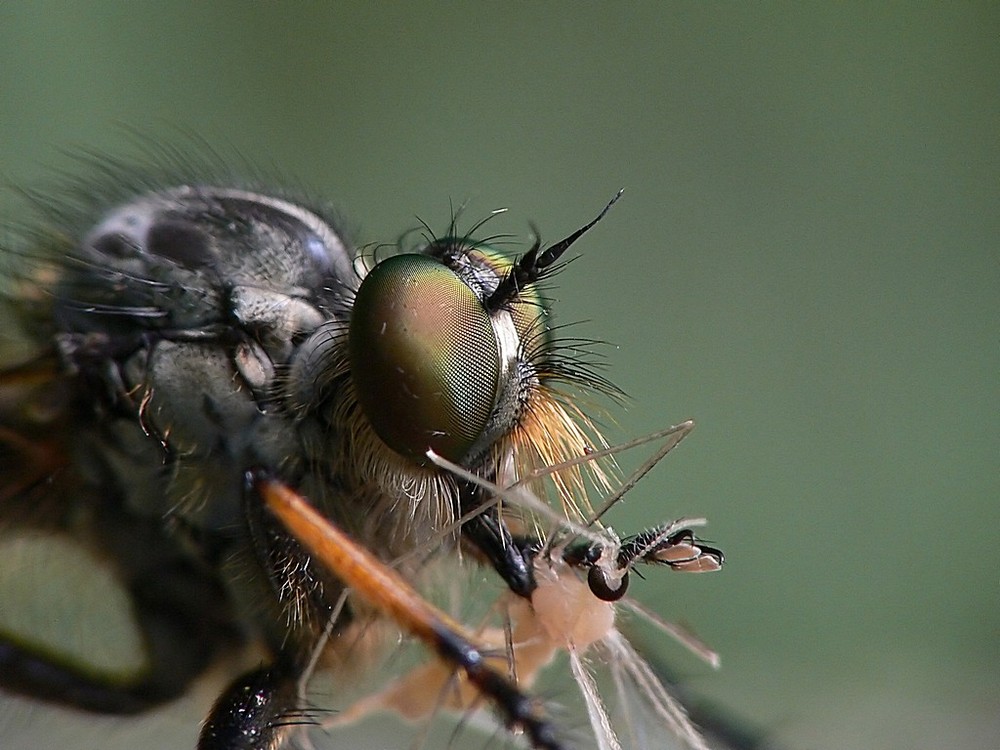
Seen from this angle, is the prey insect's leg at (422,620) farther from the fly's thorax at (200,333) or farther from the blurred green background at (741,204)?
the blurred green background at (741,204)

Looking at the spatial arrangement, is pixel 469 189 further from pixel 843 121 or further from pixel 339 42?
pixel 843 121

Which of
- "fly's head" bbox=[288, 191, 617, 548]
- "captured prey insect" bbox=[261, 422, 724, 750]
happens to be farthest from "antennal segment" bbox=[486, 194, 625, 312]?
"captured prey insect" bbox=[261, 422, 724, 750]

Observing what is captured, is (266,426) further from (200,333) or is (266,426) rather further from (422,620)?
(422,620)

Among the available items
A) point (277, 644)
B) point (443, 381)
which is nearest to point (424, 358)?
point (443, 381)

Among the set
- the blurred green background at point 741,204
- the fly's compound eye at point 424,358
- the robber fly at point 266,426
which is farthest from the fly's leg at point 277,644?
the blurred green background at point 741,204

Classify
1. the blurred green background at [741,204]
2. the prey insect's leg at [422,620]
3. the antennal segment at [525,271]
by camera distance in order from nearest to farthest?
the prey insect's leg at [422,620], the antennal segment at [525,271], the blurred green background at [741,204]

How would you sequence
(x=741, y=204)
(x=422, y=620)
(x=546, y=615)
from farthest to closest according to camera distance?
(x=741, y=204) → (x=546, y=615) → (x=422, y=620)
